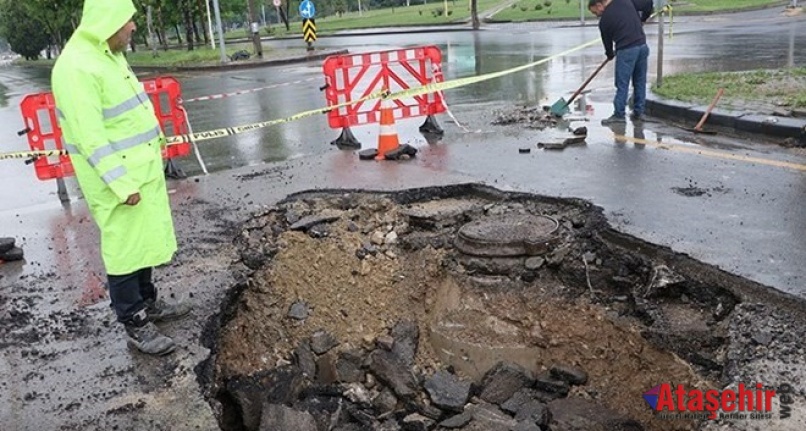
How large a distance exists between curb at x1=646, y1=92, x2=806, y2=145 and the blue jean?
319 millimetres

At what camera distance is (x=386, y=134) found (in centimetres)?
839

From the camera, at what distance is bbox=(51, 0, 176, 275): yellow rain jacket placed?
3.73m

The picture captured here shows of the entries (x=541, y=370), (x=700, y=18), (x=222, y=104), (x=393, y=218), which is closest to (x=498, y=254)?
(x=541, y=370)

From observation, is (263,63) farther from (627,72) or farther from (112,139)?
(112,139)

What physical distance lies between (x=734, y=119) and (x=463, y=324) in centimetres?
498

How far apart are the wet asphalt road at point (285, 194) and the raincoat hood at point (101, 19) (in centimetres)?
173

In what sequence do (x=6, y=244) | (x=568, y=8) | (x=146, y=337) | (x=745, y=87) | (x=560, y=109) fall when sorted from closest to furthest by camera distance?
(x=146, y=337) < (x=6, y=244) < (x=560, y=109) < (x=745, y=87) < (x=568, y=8)

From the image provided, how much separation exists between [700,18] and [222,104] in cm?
2159

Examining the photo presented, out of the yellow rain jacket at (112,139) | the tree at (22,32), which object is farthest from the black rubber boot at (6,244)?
the tree at (22,32)

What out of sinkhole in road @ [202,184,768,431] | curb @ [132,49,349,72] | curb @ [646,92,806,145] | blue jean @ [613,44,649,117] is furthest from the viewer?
curb @ [132,49,349,72]

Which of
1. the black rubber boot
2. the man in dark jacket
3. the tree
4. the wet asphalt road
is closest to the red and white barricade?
the wet asphalt road

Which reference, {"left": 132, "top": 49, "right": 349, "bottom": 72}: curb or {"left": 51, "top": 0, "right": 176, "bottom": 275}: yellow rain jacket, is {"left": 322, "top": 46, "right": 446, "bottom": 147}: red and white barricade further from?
{"left": 132, "top": 49, "right": 349, "bottom": 72}: curb

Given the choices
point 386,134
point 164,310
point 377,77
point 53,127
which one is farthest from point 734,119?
point 53,127

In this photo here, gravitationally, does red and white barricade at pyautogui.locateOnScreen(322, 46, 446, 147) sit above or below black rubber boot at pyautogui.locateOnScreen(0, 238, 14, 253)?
above
